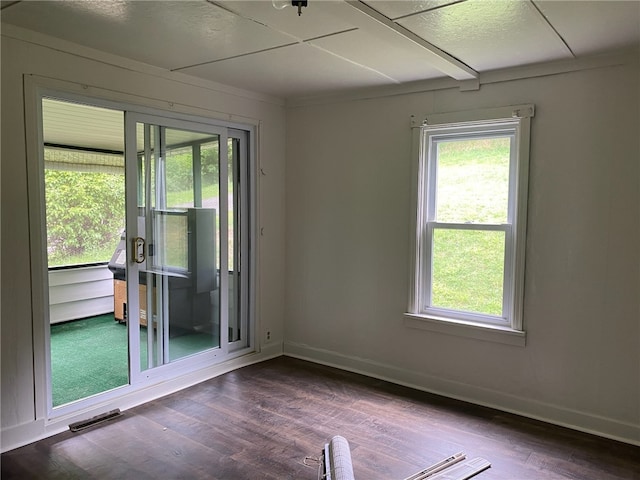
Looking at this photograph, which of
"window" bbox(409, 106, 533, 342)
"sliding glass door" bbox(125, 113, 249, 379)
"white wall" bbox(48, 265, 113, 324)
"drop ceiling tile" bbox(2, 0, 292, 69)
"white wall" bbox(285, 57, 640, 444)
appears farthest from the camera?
"white wall" bbox(48, 265, 113, 324)

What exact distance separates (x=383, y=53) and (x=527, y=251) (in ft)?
5.29

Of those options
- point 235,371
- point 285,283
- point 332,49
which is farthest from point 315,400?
point 332,49

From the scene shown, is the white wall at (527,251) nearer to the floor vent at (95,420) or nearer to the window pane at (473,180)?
the window pane at (473,180)

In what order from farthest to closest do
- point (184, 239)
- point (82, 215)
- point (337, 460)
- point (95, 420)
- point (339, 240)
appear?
point (82, 215) < point (339, 240) < point (184, 239) < point (95, 420) < point (337, 460)

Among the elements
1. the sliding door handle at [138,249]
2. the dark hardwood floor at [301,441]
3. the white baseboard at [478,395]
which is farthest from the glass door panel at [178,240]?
the white baseboard at [478,395]

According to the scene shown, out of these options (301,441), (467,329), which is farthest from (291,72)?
(301,441)

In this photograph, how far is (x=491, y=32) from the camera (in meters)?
2.45

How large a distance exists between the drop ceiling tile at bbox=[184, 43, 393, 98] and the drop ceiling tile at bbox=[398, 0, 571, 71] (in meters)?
0.69

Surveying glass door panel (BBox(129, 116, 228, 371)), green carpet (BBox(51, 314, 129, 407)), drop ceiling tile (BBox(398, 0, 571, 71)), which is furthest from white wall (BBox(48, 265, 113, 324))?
drop ceiling tile (BBox(398, 0, 571, 71))

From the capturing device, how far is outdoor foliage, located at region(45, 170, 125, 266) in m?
5.48

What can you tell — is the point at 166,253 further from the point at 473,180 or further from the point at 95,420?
the point at 473,180

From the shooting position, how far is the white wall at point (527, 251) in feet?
9.35

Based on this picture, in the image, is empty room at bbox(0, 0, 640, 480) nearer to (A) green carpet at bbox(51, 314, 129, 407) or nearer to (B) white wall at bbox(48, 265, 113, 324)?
(A) green carpet at bbox(51, 314, 129, 407)

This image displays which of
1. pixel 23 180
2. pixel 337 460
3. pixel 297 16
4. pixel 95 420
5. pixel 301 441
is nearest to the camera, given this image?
pixel 297 16
